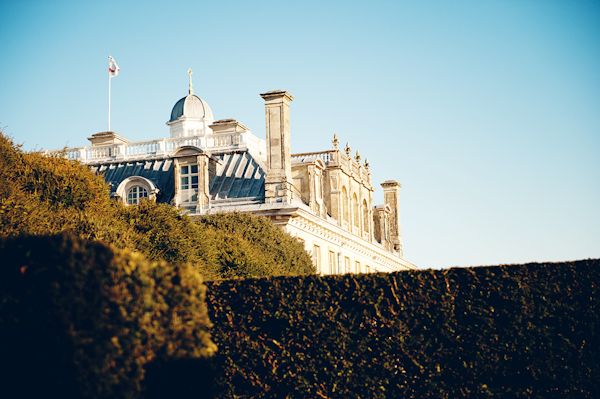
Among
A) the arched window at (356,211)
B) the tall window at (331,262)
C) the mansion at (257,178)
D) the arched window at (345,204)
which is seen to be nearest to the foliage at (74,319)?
the mansion at (257,178)

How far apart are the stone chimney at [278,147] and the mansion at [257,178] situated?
4cm

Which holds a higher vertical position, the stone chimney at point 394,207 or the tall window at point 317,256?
the stone chimney at point 394,207

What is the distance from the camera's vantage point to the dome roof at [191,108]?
59375mm

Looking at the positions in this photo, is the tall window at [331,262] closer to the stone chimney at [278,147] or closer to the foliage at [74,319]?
the stone chimney at [278,147]

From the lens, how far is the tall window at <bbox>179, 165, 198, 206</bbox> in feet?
110

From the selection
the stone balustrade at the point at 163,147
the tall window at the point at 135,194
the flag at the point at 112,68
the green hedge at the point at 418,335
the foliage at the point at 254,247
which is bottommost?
the green hedge at the point at 418,335

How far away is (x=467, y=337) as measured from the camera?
1208 cm

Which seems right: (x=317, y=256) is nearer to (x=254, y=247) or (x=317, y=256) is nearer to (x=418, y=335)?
(x=254, y=247)

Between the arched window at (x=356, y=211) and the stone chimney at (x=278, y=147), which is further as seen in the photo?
the arched window at (x=356, y=211)

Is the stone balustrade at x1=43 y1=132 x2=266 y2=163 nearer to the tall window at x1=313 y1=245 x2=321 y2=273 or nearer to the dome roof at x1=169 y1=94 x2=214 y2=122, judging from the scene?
the tall window at x1=313 y1=245 x2=321 y2=273

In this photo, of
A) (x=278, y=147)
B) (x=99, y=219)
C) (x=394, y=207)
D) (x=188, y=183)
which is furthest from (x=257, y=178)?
(x=394, y=207)

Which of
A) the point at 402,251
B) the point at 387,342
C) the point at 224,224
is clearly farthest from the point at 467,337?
the point at 402,251

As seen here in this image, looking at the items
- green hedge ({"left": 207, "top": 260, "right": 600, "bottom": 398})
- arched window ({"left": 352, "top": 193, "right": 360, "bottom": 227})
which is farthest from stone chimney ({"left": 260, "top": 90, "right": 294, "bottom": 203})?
green hedge ({"left": 207, "top": 260, "right": 600, "bottom": 398})

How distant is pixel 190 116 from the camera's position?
59.2 m
